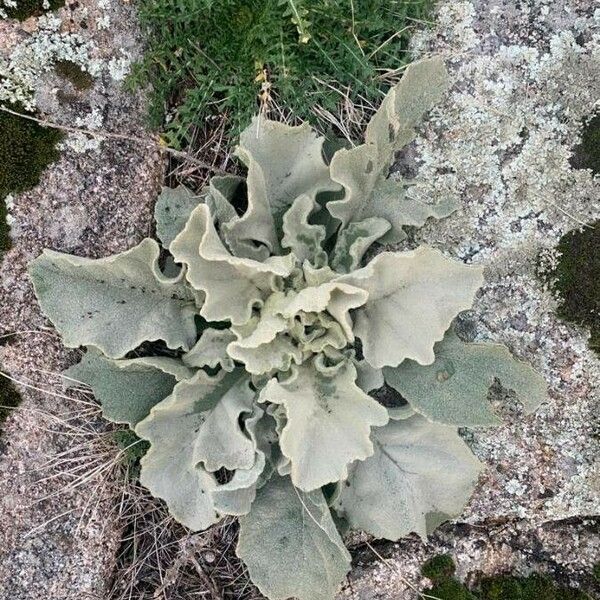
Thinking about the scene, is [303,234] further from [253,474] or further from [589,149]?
[589,149]

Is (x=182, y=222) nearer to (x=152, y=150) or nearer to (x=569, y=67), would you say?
(x=152, y=150)

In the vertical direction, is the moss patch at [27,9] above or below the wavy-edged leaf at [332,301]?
above

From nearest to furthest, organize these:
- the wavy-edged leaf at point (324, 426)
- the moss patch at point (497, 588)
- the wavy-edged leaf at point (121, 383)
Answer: the wavy-edged leaf at point (324, 426) → the wavy-edged leaf at point (121, 383) → the moss patch at point (497, 588)

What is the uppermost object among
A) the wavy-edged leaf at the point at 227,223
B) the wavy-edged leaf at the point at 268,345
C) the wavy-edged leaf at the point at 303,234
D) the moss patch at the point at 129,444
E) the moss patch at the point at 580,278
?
the moss patch at the point at 580,278

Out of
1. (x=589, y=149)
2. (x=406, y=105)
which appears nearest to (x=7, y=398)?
(x=406, y=105)

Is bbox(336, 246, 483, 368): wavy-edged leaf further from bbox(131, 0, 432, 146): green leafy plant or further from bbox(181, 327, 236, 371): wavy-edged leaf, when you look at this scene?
bbox(131, 0, 432, 146): green leafy plant

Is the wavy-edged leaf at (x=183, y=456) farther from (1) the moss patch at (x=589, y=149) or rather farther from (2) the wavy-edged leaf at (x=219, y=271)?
(1) the moss patch at (x=589, y=149)

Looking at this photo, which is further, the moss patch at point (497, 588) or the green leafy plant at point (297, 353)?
the moss patch at point (497, 588)

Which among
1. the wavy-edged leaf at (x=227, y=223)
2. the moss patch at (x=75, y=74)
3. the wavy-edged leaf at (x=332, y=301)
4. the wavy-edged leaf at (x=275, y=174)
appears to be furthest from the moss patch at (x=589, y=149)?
the moss patch at (x=75, y=74)
